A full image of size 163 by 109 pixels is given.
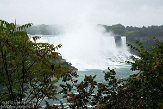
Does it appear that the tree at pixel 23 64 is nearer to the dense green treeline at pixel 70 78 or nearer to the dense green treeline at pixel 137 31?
the dense green treeline at pixel 70 78

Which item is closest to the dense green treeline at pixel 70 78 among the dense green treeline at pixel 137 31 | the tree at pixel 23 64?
the tree at pixel 23 64

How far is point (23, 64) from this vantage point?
665 centimetres

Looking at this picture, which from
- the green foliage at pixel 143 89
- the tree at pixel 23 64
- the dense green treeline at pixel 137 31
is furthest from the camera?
the dense green treeline at pixel 137 31

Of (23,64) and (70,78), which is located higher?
(23,64)

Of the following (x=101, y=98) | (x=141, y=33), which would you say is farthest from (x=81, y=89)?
(x=141, y=33)

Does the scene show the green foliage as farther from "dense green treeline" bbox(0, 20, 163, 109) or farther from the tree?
the tree

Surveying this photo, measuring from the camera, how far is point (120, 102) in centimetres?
588

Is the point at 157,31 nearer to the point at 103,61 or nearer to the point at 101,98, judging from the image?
the point at 103,61

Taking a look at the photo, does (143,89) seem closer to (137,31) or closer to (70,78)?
(70,78)

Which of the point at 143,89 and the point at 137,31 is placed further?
the point at 137,31

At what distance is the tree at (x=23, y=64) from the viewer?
21.6ft

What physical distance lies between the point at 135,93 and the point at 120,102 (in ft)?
1.04

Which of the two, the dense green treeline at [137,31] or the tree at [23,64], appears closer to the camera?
the tree at [23,64]

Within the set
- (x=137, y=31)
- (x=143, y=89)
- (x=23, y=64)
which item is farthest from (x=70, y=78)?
(x=137, y=31)
